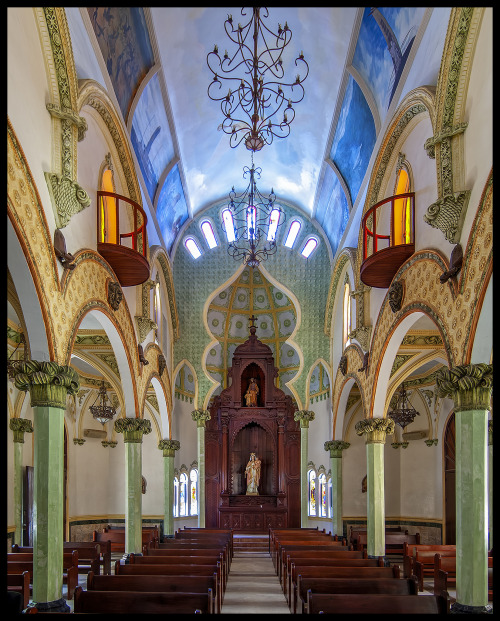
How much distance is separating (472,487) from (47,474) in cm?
658

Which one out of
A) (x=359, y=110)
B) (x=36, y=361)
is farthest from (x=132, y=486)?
(x=359, y=110)

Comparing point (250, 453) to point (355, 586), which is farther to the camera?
point (250, 453)

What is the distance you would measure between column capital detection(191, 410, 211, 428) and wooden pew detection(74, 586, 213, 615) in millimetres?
17782

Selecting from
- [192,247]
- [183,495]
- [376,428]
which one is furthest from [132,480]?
[192,247]

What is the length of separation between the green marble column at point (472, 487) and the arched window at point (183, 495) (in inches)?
754

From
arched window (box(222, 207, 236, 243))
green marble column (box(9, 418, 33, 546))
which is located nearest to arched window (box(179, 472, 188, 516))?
green marble column (box(9, 418, 33, 546))

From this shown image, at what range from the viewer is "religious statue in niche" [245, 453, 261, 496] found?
2948 centimetres

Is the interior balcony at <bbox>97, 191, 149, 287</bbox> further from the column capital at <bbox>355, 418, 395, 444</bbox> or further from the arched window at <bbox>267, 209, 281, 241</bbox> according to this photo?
the arched window at <bbox>267, 209, 281, 241</bbox>

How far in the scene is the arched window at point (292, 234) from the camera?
93.0ft

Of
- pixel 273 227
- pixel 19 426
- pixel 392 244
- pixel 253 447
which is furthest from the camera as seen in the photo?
pixel 253 447

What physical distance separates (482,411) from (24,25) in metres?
8.93

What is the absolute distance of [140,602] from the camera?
935cm

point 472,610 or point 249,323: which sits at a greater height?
point 249,323

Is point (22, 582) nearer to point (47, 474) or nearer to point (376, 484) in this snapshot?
point (47, 474)
